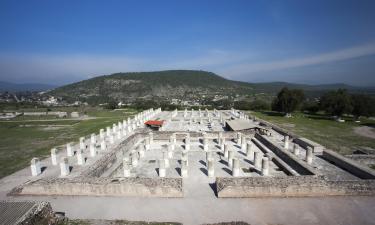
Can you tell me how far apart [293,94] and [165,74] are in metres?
121

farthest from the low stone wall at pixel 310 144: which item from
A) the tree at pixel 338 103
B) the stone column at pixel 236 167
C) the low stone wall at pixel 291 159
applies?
the tree at pixel 338 103

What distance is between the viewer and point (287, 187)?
1023 centimetres

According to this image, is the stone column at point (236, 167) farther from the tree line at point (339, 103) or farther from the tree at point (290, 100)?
the tree line at point (339, 103)

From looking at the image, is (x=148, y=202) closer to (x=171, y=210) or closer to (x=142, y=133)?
(x=171, y=210)

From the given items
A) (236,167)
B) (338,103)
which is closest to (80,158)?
(236,167)

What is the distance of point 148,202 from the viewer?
9.84m

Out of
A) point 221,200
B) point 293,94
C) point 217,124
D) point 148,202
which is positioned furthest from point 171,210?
point 293,94

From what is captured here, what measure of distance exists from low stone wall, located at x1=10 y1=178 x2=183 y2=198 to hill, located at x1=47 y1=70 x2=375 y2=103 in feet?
366

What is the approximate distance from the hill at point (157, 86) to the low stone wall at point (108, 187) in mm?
111675

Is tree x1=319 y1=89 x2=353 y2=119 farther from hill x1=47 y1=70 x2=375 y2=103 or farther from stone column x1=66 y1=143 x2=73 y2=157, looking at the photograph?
hill x1=47 y1=70 x2=375 y2=103

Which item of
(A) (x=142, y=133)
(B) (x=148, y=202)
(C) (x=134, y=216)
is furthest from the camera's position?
(A) (x=142, y=133)

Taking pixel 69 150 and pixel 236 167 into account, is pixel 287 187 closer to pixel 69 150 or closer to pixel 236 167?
pixel 236 167

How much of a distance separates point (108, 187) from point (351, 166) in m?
12.9

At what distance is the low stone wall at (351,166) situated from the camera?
1188 cm
